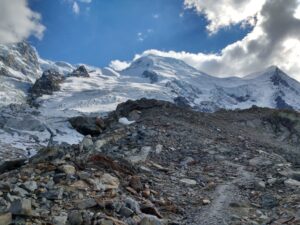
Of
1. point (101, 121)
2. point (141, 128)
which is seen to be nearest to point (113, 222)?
point (141, 128)

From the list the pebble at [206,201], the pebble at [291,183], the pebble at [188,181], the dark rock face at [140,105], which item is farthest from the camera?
the dark rock face at [140,105]

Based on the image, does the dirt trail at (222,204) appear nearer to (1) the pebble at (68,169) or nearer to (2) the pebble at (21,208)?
(1) the pebble at (68,169)

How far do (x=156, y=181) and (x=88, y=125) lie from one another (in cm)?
1936

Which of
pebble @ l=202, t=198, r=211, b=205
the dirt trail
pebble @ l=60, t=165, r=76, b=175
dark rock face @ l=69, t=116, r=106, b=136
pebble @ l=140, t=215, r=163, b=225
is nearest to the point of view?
pebble @ l=140, t=215, r=163, b=225

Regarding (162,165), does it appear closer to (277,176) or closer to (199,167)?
(199,167)

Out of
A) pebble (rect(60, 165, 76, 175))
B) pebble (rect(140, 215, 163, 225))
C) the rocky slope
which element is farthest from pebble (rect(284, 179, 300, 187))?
pebble (rect(60, 165, 76, 175))

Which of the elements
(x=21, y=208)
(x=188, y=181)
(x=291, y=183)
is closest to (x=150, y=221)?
(x=21, y=208)

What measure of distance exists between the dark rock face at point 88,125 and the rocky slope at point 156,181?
717 cm

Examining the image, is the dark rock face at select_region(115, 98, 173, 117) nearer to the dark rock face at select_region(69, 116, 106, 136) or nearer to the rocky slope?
the dark rock face at select_region(69, 116, 106, 136)

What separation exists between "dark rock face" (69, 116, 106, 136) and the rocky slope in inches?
282

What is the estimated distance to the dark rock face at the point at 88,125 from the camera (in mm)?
37500

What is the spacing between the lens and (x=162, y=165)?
74.5 feet

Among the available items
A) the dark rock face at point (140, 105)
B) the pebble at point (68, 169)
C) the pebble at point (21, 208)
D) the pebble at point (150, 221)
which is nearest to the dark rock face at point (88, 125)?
the dark rock face at point (140, 105)

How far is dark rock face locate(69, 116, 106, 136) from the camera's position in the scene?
123 ft
